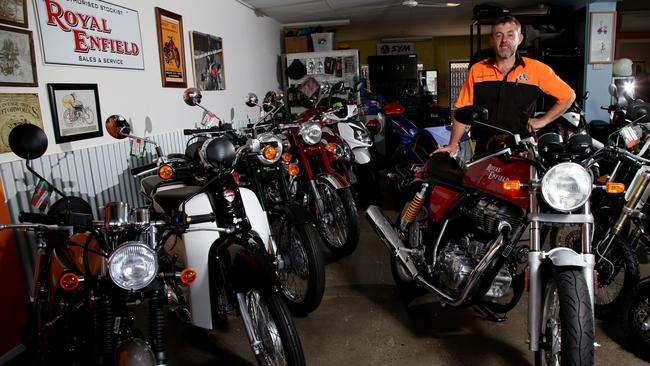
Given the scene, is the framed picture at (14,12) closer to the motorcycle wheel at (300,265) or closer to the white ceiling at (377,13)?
the motorcycle wheel at (300,265)

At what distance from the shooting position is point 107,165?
3.12 metres

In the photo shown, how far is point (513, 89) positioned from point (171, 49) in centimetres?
270

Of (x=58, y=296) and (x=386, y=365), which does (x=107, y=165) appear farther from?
(x=386, y=365)

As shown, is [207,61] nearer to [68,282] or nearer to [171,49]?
[171,49]

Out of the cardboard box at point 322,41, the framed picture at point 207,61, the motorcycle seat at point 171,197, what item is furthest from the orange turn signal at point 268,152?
the cardboard box at point 322,41

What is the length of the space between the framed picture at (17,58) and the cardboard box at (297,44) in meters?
4.93

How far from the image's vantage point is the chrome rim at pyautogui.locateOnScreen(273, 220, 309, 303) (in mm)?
2439

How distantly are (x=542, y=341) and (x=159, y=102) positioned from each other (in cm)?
317

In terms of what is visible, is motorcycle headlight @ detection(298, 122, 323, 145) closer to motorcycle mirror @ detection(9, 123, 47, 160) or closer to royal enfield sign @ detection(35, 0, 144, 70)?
royal enfield sign @ detection(35, 0, 144, 70)

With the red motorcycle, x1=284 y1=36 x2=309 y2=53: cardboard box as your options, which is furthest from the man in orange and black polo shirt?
x1=284 y1=36 x2=309 y2=53: cardboard box

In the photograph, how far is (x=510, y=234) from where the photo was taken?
1.79 meters

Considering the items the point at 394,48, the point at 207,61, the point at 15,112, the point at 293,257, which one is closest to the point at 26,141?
the point at 15,112

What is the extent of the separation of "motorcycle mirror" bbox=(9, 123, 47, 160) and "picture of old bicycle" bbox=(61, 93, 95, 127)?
4.76 feet

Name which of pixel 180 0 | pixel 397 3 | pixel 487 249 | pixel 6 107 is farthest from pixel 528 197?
pixel 397 3
